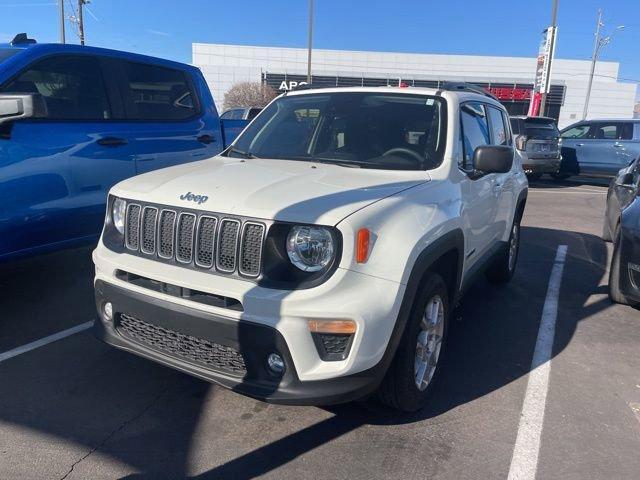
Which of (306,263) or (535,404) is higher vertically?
(306,263)

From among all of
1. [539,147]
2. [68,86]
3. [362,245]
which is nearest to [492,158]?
[362,245]

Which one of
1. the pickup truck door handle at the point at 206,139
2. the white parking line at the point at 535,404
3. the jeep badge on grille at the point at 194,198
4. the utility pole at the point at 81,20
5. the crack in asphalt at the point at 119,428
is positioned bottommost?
the crack in asphalt at the point at 119,428

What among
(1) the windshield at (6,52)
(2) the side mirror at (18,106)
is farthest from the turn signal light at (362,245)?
(1) the windshield at (6,52)

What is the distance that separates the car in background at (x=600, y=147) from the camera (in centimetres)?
1366

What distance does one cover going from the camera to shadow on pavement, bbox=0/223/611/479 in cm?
274

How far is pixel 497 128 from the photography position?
510 cm

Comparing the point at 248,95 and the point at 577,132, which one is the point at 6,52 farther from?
the point at 248,95

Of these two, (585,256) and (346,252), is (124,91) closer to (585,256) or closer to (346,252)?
(346,252)

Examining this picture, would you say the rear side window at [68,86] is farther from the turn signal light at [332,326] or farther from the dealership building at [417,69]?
the dealership building at [417,69]

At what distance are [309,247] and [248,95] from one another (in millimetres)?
39970

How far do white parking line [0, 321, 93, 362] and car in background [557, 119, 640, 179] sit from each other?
1303cm

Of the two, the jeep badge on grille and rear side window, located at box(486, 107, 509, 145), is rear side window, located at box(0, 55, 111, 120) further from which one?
rear side window, located at box(486, 107, 509, 145)

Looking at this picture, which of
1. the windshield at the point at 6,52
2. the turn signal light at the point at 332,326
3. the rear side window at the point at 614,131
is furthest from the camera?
the rear side window at the point at 614,131

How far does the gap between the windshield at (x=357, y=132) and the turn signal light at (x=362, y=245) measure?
1.06 m
